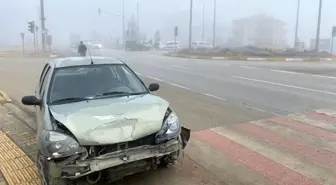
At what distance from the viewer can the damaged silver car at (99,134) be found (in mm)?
3668

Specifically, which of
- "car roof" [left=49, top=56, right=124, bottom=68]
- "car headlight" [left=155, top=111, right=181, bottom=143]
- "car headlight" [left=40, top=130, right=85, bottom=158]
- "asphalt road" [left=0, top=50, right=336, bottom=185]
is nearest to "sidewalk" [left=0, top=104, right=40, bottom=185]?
"car headlight" [left=40, top=130, right=85, bottom=158]

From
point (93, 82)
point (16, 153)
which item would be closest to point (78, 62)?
point (93, 82)

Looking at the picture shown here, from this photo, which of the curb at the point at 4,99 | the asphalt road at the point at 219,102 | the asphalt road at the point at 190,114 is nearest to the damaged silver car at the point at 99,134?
the asphalt road at the point at 190,114

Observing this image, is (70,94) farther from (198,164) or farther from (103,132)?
(198,164)

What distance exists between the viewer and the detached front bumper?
3643 mm

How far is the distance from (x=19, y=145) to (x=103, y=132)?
2.96m

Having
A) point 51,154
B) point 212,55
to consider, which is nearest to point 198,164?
point 51,154

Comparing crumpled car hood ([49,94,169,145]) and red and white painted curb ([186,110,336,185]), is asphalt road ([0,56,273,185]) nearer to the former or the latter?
red and white painted curb ([186,110,336,185])

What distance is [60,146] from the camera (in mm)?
3650

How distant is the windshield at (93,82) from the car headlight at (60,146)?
3.38ft

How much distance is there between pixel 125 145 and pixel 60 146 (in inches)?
26.6

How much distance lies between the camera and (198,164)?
5137 mm

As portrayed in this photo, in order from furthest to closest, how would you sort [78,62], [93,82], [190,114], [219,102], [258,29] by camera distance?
[258,29], [219,102], [190,114], [78,62], [93,82]

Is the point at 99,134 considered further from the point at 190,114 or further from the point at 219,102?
the point at 219,102
